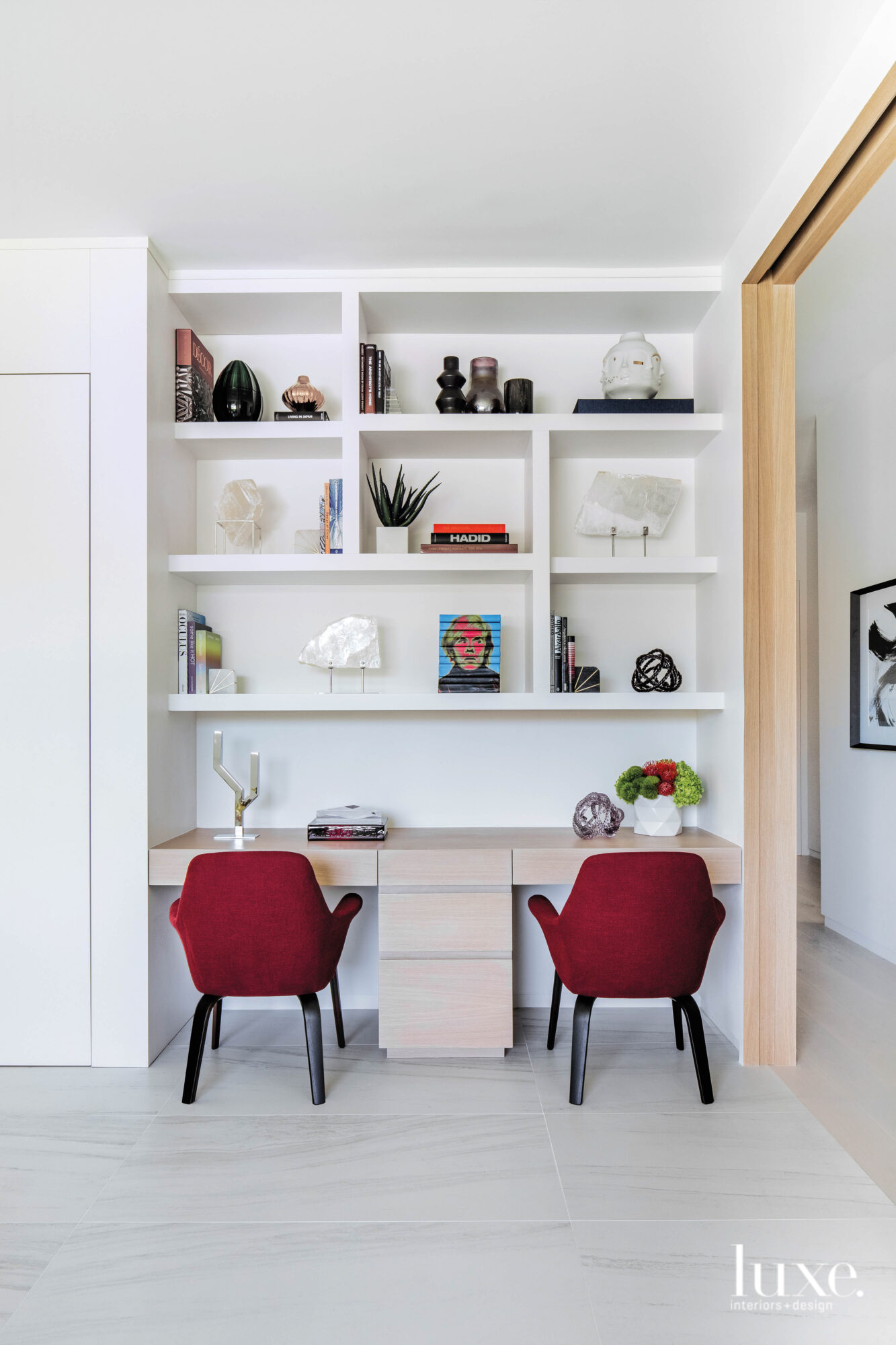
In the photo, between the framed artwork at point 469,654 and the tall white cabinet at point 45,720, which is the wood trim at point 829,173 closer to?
the framed artwork at point 469,654

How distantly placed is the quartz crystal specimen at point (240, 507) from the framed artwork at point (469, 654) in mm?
790

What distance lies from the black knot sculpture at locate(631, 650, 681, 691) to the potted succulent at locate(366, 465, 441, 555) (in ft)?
3.16

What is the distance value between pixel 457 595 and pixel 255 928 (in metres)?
1.45

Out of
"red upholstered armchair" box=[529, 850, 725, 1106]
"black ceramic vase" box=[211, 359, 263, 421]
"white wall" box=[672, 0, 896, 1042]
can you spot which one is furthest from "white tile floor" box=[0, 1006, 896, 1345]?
"black ceramic vase" box=[211, 359, 263, 421]

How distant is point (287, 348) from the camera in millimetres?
3236

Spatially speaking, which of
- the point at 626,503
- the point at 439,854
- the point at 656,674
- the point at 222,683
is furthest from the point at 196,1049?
the point at 626,503

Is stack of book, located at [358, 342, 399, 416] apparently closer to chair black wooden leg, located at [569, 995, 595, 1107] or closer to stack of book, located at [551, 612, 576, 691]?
stack of book, located at [551, 612, 576, 691]

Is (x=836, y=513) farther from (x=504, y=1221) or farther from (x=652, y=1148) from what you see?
(x=504, y=1221)

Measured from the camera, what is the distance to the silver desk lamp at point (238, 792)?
2869 mm

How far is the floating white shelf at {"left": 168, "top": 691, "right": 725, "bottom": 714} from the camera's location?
2.84 metres

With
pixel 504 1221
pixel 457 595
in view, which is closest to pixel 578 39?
pixel 457 595

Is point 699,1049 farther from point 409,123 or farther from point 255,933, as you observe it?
point 409,123

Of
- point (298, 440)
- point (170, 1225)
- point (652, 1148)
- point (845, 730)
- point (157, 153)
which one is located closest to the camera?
point (170, 1225)

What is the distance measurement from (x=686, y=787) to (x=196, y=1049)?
69.1 inches
